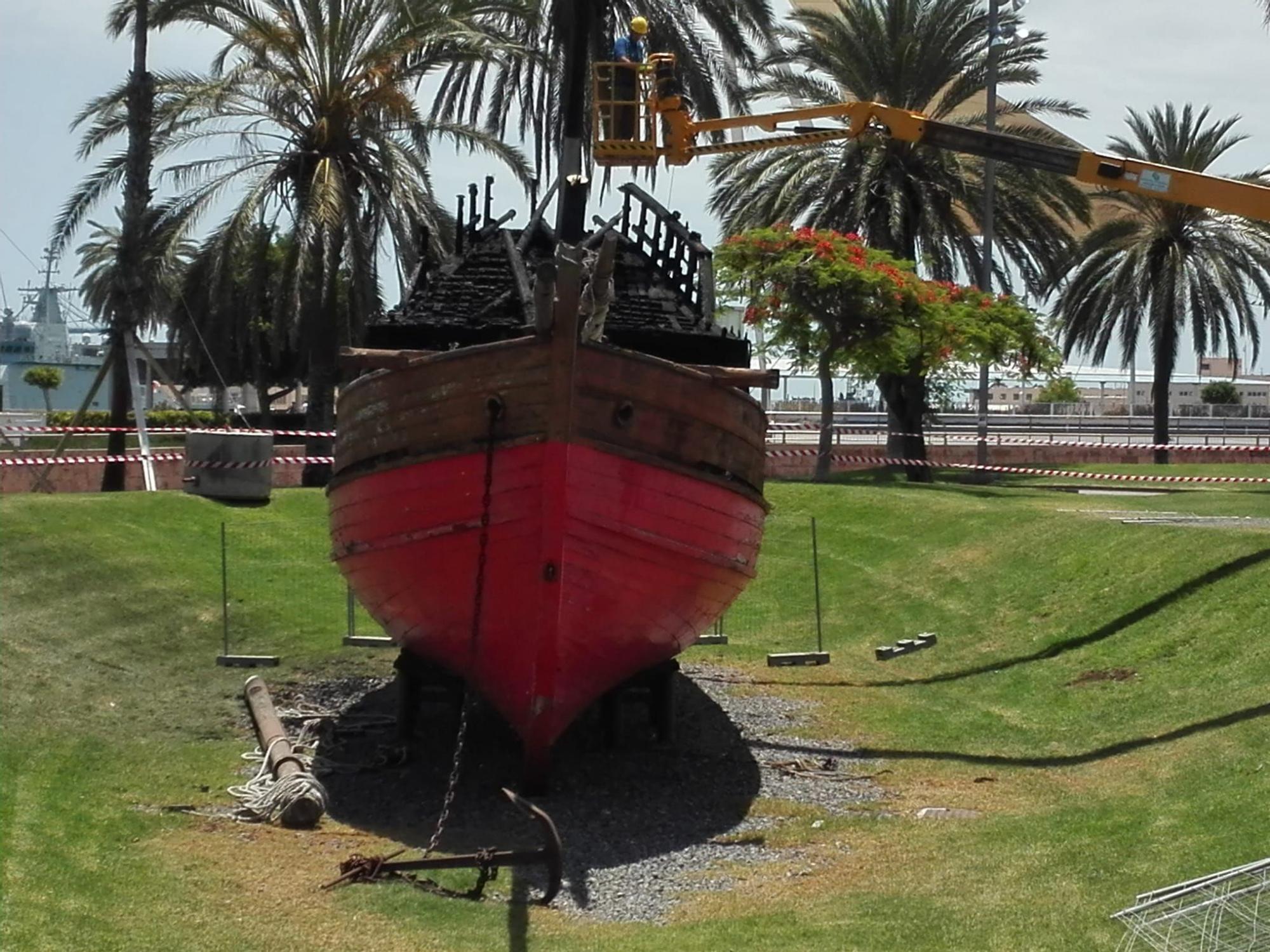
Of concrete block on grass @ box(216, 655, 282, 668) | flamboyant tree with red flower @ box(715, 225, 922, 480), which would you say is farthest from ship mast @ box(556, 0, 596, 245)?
flamboyant tree with red flower @ box(715, 225, 922, 480)

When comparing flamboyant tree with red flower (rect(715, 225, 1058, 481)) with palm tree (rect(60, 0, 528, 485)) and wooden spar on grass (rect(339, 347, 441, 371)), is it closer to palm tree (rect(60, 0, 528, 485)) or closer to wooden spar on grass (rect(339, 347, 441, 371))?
palm tree (rect(60, 0, 528, 485))

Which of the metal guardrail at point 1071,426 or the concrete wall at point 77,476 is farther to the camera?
the metal guardrail at point 1071,426

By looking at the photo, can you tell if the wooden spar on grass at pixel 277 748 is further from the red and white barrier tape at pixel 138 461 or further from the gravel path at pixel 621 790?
the red and white barrier tape at pixel 138 461

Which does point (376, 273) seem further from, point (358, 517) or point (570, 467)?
point (570, 467)

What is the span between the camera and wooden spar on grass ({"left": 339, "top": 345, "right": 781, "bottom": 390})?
9625mm

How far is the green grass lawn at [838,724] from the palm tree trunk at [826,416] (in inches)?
250

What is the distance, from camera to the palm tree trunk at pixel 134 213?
22172mm

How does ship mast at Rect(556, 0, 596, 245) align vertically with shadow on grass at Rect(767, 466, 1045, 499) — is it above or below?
above

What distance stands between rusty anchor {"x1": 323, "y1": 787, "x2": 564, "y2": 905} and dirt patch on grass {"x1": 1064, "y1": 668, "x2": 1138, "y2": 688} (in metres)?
6.15

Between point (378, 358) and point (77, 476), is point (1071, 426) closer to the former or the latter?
point (77, 476)

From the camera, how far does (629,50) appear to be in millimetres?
17344

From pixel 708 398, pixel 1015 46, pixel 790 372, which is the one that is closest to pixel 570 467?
pixel 708 398

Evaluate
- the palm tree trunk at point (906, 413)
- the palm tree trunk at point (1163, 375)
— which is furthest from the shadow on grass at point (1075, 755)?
the palm tree trunk at point (1163, 375)

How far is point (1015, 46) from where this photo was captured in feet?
102
